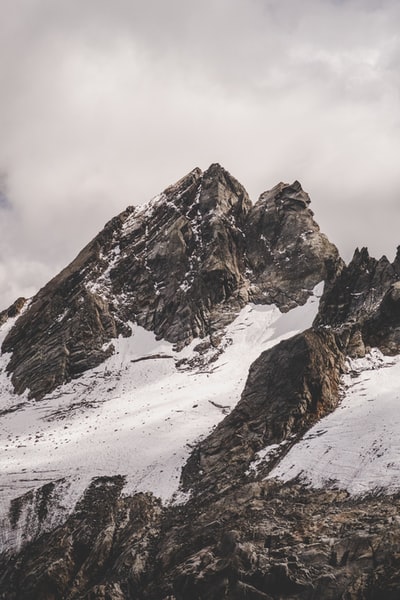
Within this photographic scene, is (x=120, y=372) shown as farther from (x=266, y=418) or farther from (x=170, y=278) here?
(x=266, y=418)

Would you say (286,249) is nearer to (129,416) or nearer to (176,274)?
(176,274)

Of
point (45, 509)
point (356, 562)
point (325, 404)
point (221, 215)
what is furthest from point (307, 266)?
point (356, 562)

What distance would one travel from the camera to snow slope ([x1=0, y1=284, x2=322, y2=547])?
33.4 meters

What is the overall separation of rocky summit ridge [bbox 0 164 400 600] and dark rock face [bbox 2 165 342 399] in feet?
0.85

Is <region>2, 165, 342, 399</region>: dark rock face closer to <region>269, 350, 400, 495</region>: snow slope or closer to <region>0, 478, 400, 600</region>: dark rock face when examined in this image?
<region>0, 478, 400, 600</region>: dark rock face

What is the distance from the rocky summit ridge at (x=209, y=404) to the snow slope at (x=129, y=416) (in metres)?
0.26

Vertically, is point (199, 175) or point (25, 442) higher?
point (199, 175)

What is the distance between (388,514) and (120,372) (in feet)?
145

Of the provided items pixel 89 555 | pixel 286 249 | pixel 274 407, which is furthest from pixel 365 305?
pixel 89 555

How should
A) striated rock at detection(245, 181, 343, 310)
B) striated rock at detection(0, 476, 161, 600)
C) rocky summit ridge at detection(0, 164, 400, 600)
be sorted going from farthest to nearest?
striated rock at detection(245, 181, 343, 310)
striated rock at detection(0, 476, 161, 600)
rocky summit ridge at detection(0, 164, 400, 600)

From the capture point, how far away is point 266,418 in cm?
3538

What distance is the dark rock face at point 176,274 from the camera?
220 ft

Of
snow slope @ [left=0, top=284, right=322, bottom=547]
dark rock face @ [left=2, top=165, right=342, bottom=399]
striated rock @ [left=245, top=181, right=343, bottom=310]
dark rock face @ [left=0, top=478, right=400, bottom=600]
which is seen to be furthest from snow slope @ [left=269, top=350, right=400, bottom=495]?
striated rock @ [left=245, top=181, right=343, bottom=310]

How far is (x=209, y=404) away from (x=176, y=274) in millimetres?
33719
